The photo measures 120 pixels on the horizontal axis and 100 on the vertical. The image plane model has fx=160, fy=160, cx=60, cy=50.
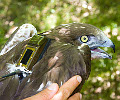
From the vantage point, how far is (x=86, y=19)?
18.0 feet

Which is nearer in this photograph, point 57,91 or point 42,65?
point 57,91

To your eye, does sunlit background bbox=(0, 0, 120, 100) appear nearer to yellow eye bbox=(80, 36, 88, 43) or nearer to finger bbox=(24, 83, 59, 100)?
yellow eye bbox=(80, 36, 88, 43)

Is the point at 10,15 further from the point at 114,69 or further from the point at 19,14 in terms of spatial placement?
the point at 114,69

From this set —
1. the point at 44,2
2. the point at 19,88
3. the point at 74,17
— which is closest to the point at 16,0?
the point at 44,2

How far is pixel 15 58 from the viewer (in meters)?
1.94

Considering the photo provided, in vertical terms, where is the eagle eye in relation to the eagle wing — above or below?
above

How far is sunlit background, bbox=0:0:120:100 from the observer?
4422mm

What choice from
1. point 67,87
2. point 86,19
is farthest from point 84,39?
point 86,19

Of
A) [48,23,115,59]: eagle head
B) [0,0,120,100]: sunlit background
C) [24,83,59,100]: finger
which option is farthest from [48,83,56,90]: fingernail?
[0,0,120,100]: sunlit background

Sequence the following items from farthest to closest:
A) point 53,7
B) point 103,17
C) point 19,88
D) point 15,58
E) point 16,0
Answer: point 16,0, point 53,7, point 103,17, point 15,58, point 19,88

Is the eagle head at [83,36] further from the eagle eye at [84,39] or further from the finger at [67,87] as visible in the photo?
the finger at [67,87]

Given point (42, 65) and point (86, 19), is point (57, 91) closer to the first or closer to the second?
point (42, 65)

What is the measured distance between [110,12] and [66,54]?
14.9 ft

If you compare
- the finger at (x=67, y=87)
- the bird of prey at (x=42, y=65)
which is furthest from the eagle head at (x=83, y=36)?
the finger at (x=67, y=87)
